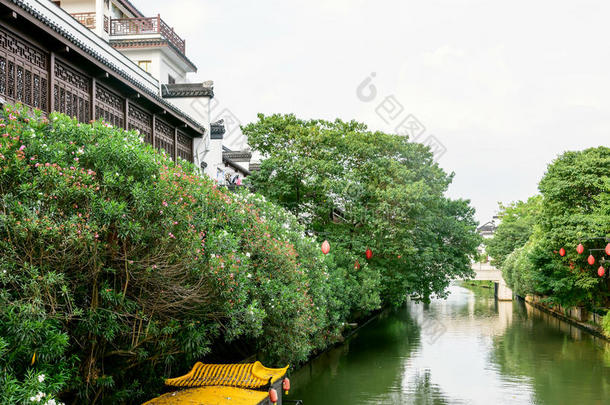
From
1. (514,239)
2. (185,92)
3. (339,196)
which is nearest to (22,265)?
(185,92)

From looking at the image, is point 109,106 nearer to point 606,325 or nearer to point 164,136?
point 164,136

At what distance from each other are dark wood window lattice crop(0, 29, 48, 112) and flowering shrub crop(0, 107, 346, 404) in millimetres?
2810

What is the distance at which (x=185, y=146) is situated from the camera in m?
17.2

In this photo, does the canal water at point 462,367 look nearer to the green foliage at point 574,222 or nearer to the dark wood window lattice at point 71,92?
the green foliage at point 574,222

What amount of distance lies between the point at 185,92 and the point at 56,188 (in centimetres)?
1264

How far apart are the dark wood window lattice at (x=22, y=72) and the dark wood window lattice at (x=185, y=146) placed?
6054mm

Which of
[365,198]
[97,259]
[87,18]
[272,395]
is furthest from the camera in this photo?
[365,198]

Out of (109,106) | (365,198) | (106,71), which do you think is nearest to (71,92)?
(106,71)

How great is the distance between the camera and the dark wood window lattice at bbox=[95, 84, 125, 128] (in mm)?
12439

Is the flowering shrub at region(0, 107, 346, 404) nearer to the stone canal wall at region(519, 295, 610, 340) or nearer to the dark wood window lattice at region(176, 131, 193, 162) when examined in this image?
the dark wood window lattice at region(176, 131, 193, 162)

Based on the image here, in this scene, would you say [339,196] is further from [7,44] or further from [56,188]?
[56,188]

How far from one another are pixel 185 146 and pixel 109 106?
439 centimetres

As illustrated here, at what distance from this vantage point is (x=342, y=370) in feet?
66.8

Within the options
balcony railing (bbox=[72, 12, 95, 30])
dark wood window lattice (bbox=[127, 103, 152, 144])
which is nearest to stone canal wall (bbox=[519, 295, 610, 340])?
dark wood window lattice (bbox=[127, 103, 152, 144])
